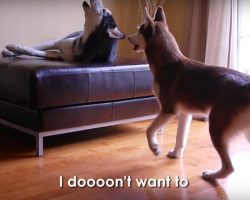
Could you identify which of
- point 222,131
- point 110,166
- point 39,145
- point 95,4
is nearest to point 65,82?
point 39,145

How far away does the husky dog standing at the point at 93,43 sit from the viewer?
243 centimetres

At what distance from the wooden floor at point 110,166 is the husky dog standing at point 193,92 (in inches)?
4.0

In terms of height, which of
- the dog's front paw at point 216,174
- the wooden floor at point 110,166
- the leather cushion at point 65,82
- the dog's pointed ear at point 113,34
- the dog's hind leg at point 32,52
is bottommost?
the wooden floor at point 110,166

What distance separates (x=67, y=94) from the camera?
2148 mm

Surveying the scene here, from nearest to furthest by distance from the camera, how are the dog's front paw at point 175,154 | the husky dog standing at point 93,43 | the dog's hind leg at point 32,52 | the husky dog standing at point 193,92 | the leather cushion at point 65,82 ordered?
the husky dog standing at point 193,92 < the leather cushion at point 65,82 < the dog's front paw at point 175,154 < the husky dog standing at point 93,43 < the dog's hind leg at point 32,52

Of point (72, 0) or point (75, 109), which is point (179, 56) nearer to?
point (75, 109)

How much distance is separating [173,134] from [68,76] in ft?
2.99

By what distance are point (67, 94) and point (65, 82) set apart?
0.22ft

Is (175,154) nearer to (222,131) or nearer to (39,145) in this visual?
(222,131)

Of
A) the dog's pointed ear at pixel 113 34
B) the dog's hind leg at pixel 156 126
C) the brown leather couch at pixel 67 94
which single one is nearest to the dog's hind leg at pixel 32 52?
the brown leather couch at pixel 67 94

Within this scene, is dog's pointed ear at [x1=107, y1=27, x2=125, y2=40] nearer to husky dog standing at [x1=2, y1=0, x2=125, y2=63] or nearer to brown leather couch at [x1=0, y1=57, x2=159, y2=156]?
husky dog standing at [x1=2, y1=0, x2=125, y2=63]

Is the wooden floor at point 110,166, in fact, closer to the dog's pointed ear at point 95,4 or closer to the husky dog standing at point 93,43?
the husky dog standing at point 93,43

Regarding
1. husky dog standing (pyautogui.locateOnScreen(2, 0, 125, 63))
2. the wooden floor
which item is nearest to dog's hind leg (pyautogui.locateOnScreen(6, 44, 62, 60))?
husky dog standing (pyautogui.locateOnScreen(2, 0, 125, 63))

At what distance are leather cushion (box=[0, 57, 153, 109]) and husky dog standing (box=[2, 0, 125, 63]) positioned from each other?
0.10 m
